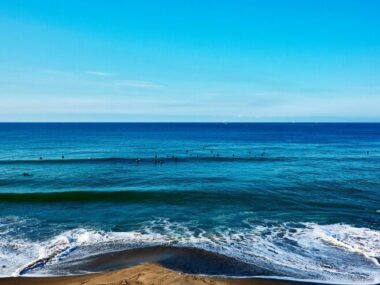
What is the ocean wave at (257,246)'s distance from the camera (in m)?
17.9

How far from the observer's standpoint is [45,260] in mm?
19062

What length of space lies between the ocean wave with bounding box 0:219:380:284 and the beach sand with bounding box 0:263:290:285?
43.8 inches

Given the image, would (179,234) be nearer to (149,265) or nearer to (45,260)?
(149,265)

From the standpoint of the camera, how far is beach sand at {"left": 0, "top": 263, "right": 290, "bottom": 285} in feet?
48.7

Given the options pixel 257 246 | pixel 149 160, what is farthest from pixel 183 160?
pixel 257 246

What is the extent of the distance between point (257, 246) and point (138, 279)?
898cm

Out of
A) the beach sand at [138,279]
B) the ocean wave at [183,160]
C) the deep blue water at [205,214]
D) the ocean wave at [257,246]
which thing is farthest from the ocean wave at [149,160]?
the beach sand at [138,279]

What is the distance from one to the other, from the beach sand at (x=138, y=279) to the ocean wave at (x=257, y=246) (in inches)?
43.8

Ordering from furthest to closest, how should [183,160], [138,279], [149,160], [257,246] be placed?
[183,160]
[149,160]
[257,246]
[138,279]

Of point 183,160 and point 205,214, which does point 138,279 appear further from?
point 183,160

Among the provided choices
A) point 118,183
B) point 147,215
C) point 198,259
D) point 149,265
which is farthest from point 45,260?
point 118,183

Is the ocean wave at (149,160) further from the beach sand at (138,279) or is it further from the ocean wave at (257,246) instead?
the beach sand at (138,279)

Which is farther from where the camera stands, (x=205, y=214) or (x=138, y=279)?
(x=205, y=214)

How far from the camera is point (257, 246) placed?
21.4 metres
